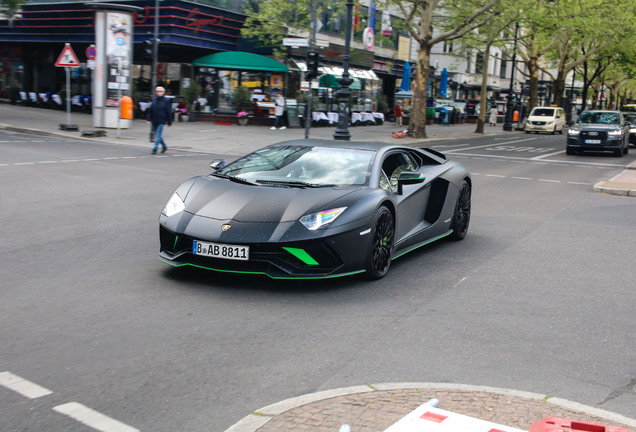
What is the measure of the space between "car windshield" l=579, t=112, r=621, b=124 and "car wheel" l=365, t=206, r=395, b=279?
23998 millimetres

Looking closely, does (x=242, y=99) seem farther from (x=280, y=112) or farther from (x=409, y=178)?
(x=409, y=178)

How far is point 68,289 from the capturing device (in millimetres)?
6105

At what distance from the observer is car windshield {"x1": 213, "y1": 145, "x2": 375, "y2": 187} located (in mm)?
7012

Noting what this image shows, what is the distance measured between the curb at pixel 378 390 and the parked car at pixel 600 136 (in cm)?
2512

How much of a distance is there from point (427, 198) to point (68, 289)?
3963mm

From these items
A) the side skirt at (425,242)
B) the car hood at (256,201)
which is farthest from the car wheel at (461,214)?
the car hood at (256,201)

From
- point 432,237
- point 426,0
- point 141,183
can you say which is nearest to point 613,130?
point 426,0

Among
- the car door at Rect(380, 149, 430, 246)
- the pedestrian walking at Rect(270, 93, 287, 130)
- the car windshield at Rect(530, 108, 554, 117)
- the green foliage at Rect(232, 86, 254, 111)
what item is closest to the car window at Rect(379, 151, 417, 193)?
→ the car door at Rect(380, 149, 430, 246)

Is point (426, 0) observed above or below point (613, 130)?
above

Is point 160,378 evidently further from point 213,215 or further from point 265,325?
point 213,215

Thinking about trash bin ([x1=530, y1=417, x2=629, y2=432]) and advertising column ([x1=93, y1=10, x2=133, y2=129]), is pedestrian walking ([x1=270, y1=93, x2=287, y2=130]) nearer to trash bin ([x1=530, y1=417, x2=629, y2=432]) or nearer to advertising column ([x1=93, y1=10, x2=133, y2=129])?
advertising column ([x1=93, y1=10, x2=133, y2=129])

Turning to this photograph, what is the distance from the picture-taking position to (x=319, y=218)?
20.5 ft

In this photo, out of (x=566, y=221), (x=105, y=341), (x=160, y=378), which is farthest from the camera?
(x=566, y=221)

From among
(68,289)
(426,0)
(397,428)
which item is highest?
(426,0)
